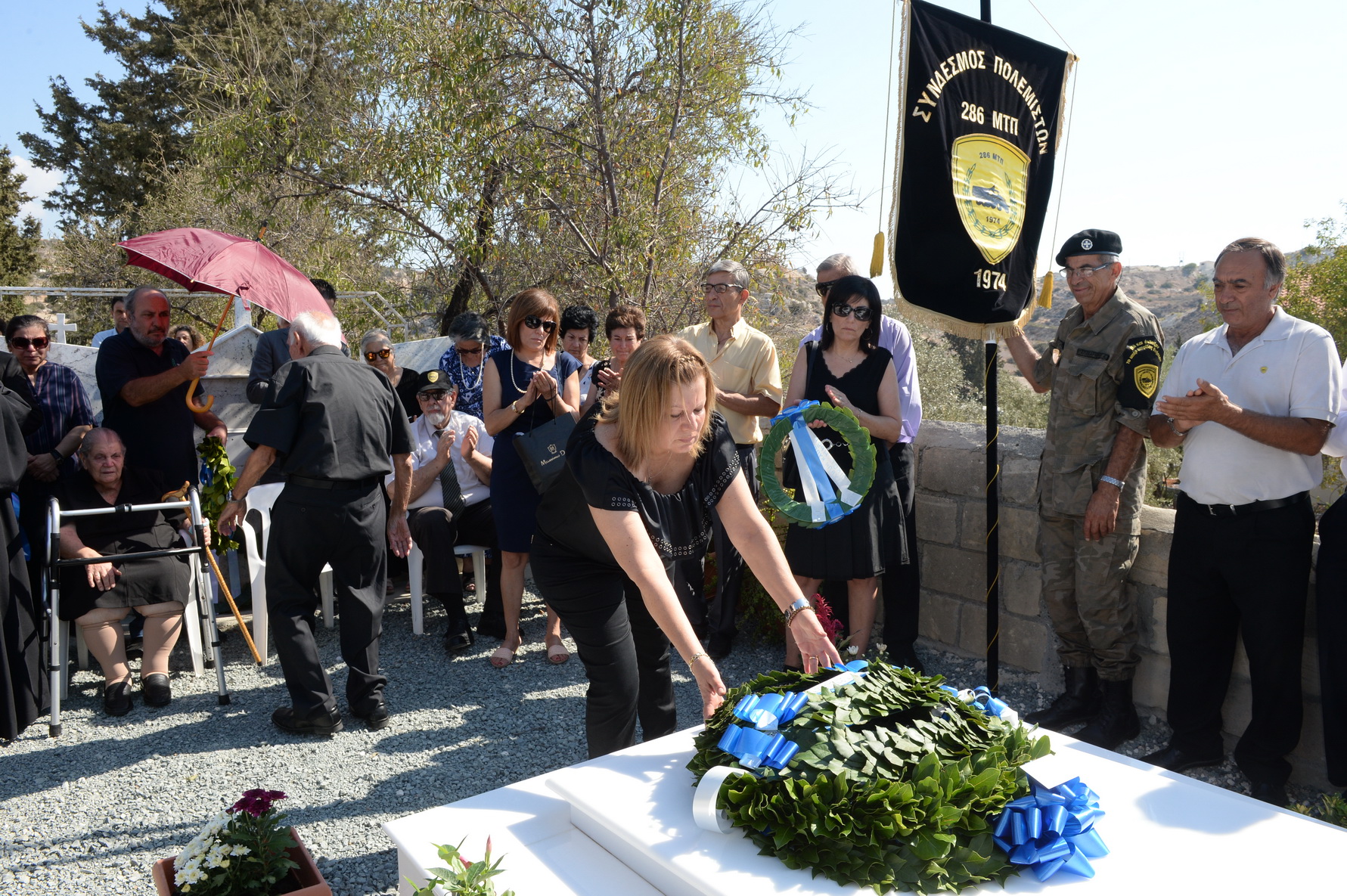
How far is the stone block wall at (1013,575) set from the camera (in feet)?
13.1

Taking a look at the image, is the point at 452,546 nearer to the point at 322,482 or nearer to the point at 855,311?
the point at 322,482

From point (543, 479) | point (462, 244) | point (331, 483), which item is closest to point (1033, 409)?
point (462, 244)

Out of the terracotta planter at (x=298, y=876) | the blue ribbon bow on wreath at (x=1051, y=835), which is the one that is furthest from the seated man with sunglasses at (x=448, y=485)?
the blue ribbon bow on wreath at (x=1051, y=835)

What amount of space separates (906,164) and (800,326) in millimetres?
6404

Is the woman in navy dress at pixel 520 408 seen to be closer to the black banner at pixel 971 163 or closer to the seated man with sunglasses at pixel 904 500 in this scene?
the seated man with sunglasses at pixel 904 500

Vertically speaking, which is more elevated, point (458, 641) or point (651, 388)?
point (651, 388)

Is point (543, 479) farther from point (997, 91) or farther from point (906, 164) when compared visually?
point (997, 91)

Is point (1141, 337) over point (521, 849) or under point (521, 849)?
over

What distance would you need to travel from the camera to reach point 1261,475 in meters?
3.64

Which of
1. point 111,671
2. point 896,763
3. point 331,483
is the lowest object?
point 111,671

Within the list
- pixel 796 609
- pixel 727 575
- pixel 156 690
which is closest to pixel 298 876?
pixel 796 609

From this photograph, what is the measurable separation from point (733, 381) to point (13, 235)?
2694 centimetres

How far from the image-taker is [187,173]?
20328mm

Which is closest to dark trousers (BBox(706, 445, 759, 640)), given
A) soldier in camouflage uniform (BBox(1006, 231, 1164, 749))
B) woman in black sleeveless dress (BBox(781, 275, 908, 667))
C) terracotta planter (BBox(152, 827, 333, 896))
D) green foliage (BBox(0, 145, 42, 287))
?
woman in black sleeveless dress (BBox(781, 275, 908, 667))
